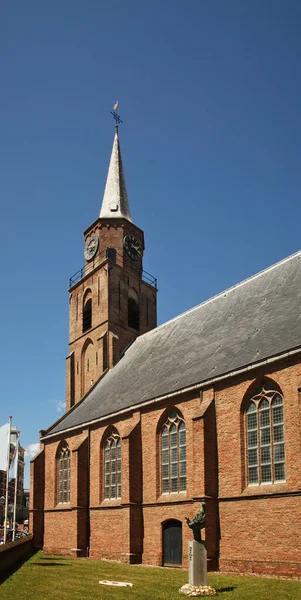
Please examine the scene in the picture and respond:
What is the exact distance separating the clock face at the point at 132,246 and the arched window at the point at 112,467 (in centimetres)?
1780

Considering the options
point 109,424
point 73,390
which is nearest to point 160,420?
point 109,424

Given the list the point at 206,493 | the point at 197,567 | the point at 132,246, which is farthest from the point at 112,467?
the point at 132,246

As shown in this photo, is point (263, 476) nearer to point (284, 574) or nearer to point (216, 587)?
point (284, 574)

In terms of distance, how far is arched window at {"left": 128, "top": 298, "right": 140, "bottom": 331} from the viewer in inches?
1747

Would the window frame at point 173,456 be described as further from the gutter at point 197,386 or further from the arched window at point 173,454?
the gutter at point 197,386

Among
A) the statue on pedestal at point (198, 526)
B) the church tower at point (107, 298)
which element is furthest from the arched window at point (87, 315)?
the statue on pedestal at point (198, 526)

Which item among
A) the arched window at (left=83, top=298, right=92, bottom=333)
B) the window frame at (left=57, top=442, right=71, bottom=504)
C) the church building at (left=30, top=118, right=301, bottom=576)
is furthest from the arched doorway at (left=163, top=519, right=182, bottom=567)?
the arched window at (left=83, top=298, right=92, bottom=333)

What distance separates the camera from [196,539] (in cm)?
1736

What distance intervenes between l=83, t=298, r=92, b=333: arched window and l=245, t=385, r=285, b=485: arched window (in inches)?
939

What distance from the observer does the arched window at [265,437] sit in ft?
69.9

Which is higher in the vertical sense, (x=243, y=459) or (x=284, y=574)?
(x=243, y=459)

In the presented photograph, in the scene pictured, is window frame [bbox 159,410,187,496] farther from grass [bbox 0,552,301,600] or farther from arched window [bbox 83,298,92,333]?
arched window [bbox 83,298,92,333]

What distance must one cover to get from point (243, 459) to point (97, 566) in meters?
8.77

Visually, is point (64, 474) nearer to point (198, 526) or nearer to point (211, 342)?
point (211, 342)
